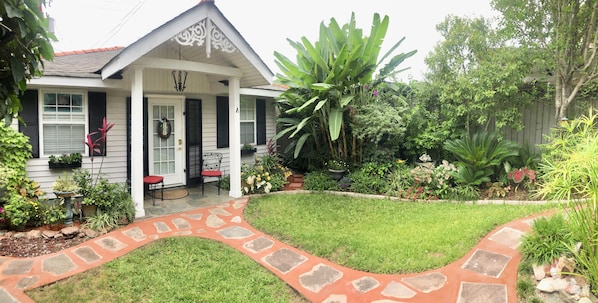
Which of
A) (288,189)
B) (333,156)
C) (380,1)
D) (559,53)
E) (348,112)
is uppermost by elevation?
(380,1)

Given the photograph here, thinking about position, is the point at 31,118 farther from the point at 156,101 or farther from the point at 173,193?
the point at 173,193

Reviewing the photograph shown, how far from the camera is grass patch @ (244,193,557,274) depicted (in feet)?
13.5

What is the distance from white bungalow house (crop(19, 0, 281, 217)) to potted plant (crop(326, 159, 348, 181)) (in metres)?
2.19

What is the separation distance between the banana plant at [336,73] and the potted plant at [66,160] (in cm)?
438

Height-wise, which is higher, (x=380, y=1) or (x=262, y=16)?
(x=262, y=16)

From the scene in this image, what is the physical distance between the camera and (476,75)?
671 centimetres

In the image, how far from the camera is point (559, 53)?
19.4ft

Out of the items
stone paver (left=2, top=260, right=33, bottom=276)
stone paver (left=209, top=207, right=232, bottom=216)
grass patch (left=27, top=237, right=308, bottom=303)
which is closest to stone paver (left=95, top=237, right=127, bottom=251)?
grass patch (left=27, top=237, right=308, bottom=303)

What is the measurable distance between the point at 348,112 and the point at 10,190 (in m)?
6.39

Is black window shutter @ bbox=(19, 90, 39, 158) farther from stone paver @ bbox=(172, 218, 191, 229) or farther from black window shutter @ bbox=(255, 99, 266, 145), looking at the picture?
black window shutter @ bbox=(255, 99, 266, 145)

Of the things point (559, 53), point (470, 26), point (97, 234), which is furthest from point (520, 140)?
point (97, 234)

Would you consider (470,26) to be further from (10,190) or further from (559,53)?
(10,190)

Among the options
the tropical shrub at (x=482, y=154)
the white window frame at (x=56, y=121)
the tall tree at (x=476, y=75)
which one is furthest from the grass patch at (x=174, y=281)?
the tall tree at (x=476, y=75)

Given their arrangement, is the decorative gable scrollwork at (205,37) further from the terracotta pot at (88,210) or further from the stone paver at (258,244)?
the stone paver at (258,244)
